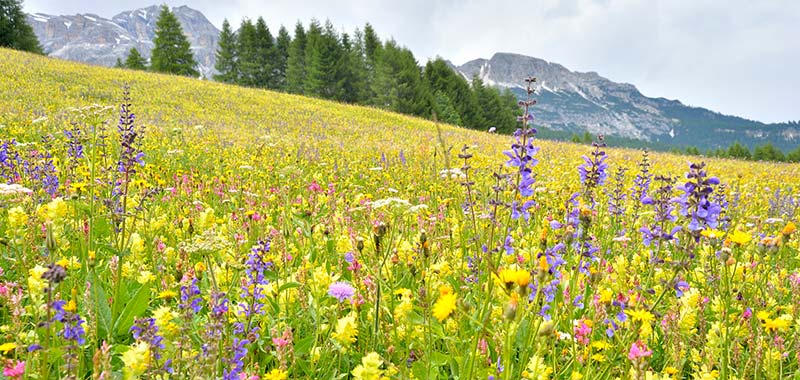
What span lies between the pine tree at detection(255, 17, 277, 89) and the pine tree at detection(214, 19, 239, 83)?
3034 millimetres

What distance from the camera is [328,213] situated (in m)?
4.13

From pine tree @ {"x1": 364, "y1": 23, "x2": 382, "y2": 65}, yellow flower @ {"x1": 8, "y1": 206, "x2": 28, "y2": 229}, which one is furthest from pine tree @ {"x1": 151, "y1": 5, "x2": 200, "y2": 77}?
yellow flower @ {"x1": 8, "y1": 206, "x2": 28, "y2": 229}

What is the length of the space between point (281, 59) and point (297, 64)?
566cm

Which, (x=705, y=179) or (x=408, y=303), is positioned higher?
(x=705, y=179)

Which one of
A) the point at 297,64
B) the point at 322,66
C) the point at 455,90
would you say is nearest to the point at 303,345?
the point at 322,66

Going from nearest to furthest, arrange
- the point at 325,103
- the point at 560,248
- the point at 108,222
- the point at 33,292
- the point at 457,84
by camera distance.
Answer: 1. the point at 33,292
2. the point at 560,248
3. the point at 108,222
4. the point at 325,103
5. the point at 457,84

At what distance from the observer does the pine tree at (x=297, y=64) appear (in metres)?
48.7

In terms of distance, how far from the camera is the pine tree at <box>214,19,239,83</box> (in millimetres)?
50906

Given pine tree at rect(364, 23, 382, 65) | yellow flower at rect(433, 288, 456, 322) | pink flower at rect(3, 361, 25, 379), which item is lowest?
pink flower at rect(3, 361, 25, 379)

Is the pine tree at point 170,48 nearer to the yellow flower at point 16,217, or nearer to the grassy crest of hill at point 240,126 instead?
the grassy crest of hill at point 240,126

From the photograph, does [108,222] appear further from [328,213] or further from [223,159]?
[223,159]

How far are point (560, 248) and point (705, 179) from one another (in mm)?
718

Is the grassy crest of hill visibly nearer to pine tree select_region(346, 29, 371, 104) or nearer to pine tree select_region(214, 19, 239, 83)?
pine tree select_region(346, 29, 371, 104)

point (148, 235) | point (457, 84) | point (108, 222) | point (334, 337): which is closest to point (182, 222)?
point (148, 235)
